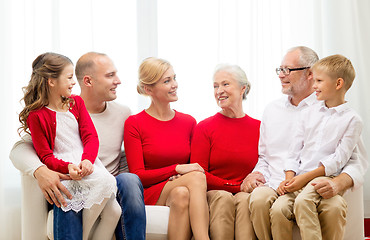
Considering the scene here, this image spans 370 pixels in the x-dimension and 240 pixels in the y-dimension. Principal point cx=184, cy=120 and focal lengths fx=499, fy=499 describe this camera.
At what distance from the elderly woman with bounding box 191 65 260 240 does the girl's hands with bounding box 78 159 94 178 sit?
0.71 metres

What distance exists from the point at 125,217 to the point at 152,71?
0.93m

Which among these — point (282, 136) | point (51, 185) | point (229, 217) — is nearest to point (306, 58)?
point (282, 136)

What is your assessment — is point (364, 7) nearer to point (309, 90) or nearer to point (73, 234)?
point (309, 90)

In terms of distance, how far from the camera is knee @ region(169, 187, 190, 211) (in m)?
2.61

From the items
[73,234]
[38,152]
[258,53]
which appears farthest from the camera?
[258,53]

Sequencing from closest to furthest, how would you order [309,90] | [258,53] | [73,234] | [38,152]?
1. [73,234]
2. [38,152]
3. [309,90]
4. [258,53]

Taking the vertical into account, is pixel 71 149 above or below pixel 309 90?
below

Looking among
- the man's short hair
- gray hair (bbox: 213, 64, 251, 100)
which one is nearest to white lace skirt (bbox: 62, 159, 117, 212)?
the man's short hair

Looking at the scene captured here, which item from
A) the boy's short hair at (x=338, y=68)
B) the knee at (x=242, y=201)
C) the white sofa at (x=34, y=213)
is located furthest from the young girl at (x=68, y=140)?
the boy's short hair at (x=338, y=68)

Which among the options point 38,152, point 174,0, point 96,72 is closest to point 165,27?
point 174,0

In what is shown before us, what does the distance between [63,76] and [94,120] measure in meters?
0.47

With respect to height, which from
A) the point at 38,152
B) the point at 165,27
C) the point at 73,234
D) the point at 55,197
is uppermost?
the point at 165,27

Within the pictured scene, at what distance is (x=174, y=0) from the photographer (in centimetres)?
380

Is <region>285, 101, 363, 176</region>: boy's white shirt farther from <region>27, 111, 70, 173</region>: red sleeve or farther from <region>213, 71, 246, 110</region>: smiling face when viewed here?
<region>27, 111, 70, 173</region>: red sleeve
